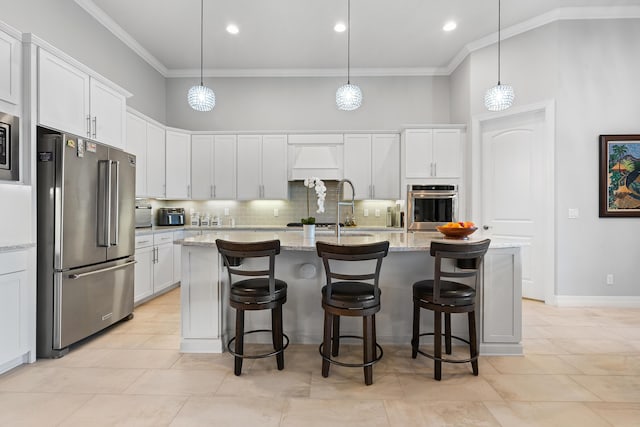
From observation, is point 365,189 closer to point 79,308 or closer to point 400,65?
point 400,65

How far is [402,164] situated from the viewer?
518 centimetres

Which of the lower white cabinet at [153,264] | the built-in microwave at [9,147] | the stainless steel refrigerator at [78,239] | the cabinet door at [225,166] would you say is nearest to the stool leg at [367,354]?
the stainless steel refrigerator at [78,239]

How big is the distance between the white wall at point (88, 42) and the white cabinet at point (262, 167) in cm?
154

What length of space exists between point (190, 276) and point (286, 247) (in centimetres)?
88

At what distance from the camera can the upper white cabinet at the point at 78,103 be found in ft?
8.64

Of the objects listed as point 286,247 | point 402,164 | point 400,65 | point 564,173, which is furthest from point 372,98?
point 286,247

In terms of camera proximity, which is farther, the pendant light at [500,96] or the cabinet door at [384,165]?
the cabinet door at [384,165]

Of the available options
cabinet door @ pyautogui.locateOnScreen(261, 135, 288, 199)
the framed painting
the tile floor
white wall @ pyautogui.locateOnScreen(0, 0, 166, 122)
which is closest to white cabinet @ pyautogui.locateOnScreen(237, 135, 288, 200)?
cabinet door @ pyautogui.locateOnScreen(261, 135, 288, 199)

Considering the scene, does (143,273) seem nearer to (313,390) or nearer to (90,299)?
(90,299)

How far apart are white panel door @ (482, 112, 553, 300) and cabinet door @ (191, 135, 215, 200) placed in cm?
397

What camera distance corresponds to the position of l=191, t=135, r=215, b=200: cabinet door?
542cm

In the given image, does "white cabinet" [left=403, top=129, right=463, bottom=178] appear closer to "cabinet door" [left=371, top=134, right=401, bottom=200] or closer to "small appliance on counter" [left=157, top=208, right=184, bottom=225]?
"cabinet door" [left=371, top=134, right=401, bottom=200]

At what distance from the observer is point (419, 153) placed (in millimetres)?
5078

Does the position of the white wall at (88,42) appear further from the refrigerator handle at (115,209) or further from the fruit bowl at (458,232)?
the fruit bowl at (458,232)
